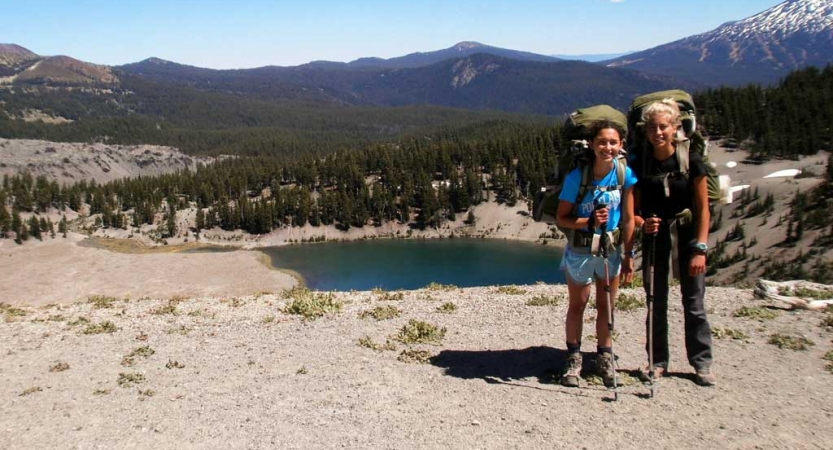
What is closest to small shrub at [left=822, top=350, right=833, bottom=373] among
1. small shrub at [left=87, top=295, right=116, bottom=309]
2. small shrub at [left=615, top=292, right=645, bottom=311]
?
small shrub at [left=615, top=292, right=645, bottom=311]

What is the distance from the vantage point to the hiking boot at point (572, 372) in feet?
26.0

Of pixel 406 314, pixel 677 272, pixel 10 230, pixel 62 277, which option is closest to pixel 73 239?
pixel 10 230

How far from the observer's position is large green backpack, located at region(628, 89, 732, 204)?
7.18 m

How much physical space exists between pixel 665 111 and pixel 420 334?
6.47 meters

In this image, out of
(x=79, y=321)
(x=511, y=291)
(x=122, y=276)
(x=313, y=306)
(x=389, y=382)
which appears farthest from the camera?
(x=122, y=276)

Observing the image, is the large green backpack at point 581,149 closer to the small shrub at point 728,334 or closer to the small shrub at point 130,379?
the small shrub at point 728,334

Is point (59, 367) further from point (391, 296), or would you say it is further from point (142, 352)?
point (391, 296)

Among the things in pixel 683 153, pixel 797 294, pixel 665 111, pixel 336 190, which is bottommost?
pixel 336 190

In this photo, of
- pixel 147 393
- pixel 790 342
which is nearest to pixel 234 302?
pixel 147 393

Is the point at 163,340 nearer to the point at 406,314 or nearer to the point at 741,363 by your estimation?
the point at 406,314

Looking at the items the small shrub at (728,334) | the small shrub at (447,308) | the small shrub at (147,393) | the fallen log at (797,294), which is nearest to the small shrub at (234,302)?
the small shrub at (447,308)

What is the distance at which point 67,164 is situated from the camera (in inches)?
7702

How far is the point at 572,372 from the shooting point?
26.2ft

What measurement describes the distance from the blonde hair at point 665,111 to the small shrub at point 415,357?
5.48 metres
